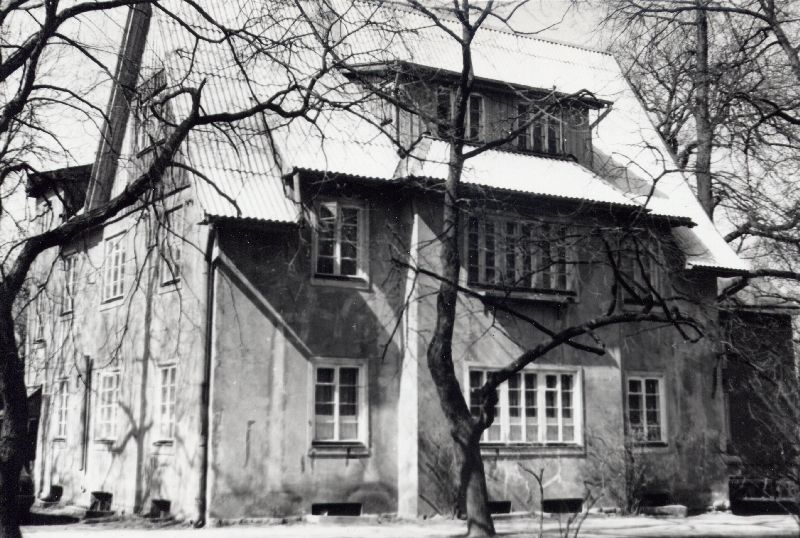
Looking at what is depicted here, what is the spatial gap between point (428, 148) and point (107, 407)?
997cm

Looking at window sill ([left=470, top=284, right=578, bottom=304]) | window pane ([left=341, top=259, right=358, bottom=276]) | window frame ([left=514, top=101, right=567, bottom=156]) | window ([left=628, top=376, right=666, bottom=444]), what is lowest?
window ([left=628, top=376, right=666, bottom=444])

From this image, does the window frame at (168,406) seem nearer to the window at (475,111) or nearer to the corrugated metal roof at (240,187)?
the corrugated metal roof at (240,187)

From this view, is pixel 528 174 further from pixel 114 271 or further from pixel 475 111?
pixel 114 271

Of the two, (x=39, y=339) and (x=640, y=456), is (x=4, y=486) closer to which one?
(x=640, y=456)

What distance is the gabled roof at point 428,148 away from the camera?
19.0 m

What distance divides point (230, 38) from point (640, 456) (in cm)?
1432

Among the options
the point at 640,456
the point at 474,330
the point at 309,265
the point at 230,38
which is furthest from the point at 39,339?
the point at 230,38

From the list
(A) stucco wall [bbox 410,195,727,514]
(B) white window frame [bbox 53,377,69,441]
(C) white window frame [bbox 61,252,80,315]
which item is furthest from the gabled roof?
(B) white window frame [bbox 53,377,69,441]

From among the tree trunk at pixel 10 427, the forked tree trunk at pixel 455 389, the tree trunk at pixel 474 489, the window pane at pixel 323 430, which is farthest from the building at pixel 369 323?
the tree trunk at pixel 10 427

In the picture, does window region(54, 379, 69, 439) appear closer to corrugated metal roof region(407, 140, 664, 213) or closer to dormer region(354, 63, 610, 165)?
dormer region(354, 63, 610, 165)

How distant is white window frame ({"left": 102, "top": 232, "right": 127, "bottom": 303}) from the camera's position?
74.4 feet

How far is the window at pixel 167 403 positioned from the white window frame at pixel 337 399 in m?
2.82

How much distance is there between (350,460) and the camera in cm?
1903

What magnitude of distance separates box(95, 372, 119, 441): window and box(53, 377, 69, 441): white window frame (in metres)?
2.44
